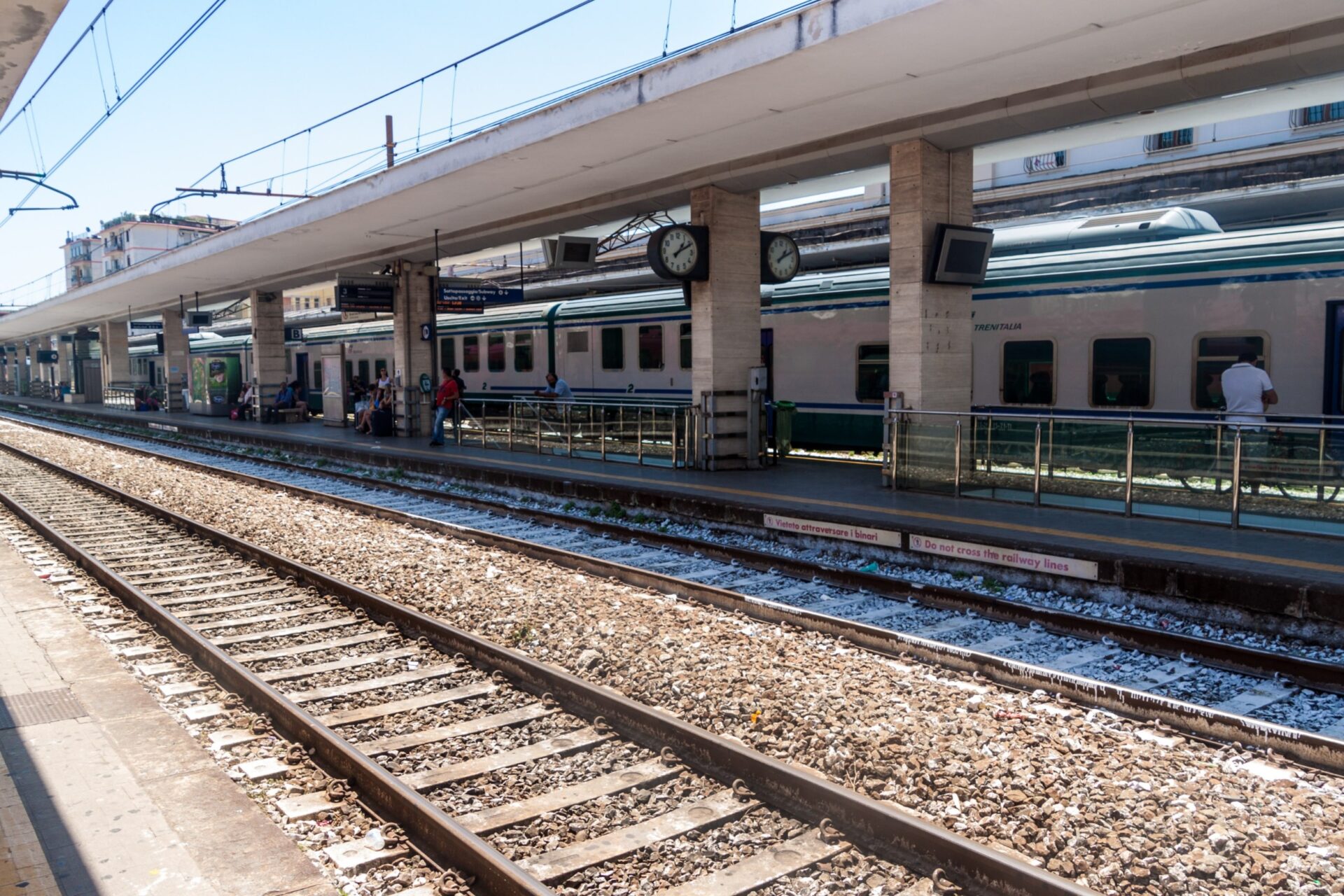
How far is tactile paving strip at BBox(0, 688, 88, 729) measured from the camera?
5.53m

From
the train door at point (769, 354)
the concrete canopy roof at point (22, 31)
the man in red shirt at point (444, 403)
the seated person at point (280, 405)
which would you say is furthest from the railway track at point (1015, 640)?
the seated person at point (280, 405)

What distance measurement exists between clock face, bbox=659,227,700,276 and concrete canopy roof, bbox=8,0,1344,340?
3.17ft

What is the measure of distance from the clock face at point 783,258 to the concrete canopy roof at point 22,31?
1051 centimetres

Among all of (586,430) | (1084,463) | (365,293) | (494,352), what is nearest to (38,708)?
(1084,463)

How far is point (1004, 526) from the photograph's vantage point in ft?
32.7

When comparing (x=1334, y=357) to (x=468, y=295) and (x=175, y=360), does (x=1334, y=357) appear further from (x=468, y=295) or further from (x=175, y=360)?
(x=175, y=360)

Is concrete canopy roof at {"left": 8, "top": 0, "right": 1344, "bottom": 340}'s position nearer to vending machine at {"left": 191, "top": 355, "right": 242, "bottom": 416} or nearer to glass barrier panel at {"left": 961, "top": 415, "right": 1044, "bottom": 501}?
glass barrier panel at {"left": 961, "top": 415, "right": 1044, "bottom": 501}

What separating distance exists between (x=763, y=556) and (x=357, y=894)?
6189 millimetres

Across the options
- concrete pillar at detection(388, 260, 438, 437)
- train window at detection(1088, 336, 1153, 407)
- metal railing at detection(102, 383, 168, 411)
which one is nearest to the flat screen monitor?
train window at detection(1088, 336, 1153, 407)

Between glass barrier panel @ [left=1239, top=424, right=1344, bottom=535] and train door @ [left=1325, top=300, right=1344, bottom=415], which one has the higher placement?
train door @ [left=1325, top=300, right=1344, bottom=415]

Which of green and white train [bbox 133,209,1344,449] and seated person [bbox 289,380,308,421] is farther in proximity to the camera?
seated person [bbox 289,380,308,421]

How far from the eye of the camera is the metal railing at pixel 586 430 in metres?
15.8

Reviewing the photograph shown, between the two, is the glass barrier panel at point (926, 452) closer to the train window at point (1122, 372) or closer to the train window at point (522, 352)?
the train window at point (1122, 372)

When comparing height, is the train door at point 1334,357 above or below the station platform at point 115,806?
above
